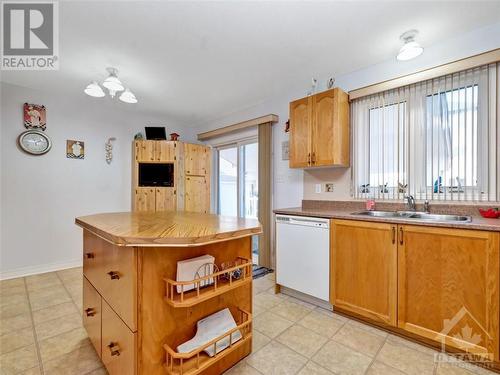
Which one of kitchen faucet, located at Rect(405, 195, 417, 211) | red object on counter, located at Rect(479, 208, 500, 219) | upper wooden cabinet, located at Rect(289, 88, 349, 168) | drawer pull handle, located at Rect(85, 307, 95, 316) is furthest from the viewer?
upper wooden cabinet, located at Rect(289, 88, 349, 168)

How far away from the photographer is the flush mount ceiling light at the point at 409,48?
6.20 feet

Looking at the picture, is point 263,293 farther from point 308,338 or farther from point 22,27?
point 22,27

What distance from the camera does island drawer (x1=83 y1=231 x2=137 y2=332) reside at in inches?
42.4

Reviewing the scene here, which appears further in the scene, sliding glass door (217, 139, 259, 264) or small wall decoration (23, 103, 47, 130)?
sliding glass door (217, 139, 259, 264)

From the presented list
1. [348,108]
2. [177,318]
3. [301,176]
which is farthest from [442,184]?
[177,318]

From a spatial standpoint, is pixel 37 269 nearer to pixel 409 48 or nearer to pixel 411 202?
pixel 411 202

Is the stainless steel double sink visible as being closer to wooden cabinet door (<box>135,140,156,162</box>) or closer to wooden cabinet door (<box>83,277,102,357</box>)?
wooden cabinet door (<box>83,277,102,357</box>)

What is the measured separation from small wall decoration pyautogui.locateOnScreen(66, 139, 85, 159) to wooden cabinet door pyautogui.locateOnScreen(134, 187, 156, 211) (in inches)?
36.9

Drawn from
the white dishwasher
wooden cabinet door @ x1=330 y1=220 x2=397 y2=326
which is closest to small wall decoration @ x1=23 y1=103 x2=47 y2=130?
the white dishwasher

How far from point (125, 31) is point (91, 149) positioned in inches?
90.5

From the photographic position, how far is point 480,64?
1845mm

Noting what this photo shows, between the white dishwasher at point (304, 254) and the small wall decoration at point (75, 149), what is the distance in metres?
3.14

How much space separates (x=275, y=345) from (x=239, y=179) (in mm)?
2814

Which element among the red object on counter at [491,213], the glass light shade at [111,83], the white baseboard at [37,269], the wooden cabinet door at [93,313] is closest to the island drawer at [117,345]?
the wooden cabinet door at [93,313]
